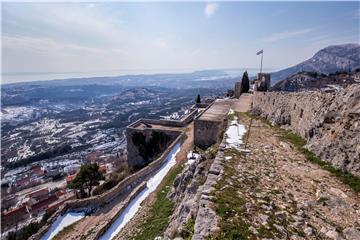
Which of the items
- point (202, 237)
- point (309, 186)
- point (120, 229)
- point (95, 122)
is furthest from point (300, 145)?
point (95, 122)

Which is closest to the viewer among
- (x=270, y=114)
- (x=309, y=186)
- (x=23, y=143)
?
(x=309, y=186)

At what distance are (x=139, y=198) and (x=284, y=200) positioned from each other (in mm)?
9557

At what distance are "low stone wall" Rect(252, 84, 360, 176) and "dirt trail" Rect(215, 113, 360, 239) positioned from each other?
70cm

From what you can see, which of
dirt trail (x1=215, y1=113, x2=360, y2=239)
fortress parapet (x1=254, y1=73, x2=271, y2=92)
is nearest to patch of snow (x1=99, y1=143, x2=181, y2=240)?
dirt trail (x1=215, y1=113, x2=360, y2=239)

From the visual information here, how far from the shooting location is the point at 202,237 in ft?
12.7

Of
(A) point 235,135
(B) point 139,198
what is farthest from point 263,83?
(B) point 139,198

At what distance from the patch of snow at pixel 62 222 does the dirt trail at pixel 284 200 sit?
35.4 feet

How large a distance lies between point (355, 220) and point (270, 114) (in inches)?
412

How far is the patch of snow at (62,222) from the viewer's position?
12859 mm

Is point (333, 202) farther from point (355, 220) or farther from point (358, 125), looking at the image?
point (358, 125)

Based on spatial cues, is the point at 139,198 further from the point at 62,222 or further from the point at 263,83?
the point at 263,83

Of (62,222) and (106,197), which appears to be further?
(106,197)

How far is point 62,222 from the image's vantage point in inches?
539

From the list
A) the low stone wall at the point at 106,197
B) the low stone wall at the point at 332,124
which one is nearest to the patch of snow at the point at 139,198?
the low stone wall at the point at 106,197
